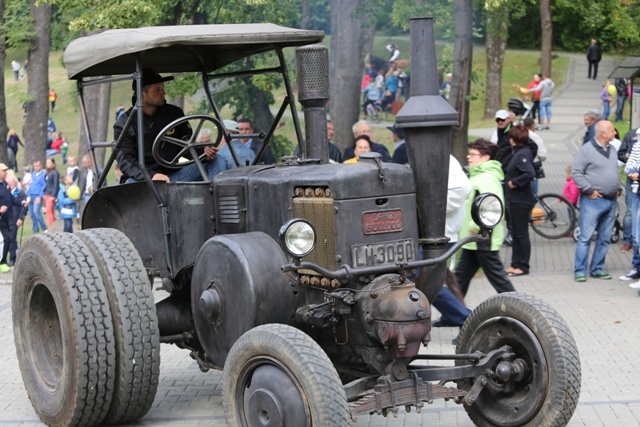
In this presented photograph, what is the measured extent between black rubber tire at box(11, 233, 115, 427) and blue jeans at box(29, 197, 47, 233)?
51.3 feet

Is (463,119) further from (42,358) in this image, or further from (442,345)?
(42,358)

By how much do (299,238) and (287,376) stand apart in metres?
0.71

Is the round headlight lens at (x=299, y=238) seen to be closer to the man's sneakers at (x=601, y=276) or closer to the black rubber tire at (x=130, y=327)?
the black rubber tire at (x=130, y=327)

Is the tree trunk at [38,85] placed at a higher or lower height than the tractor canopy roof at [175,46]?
lower

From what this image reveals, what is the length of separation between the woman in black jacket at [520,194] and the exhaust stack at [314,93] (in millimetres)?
6151

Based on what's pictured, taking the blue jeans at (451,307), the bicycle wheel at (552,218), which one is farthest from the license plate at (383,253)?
the bicycle wheel at (552,218)

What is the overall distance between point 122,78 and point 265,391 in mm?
2656

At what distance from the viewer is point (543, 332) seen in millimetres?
6008

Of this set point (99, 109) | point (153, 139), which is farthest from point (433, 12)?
point (153, 139)

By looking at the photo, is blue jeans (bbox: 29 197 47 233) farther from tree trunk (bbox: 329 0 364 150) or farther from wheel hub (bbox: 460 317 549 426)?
wheel hub (bbox: 460 317 549 426)

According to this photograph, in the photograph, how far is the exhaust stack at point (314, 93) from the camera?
6.88 meters

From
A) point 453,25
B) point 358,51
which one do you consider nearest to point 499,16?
point 453,25

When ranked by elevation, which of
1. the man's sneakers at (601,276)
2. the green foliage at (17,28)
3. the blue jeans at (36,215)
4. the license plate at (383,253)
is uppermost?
the green foliage at (17,28)

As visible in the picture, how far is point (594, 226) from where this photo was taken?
41.7 ft
